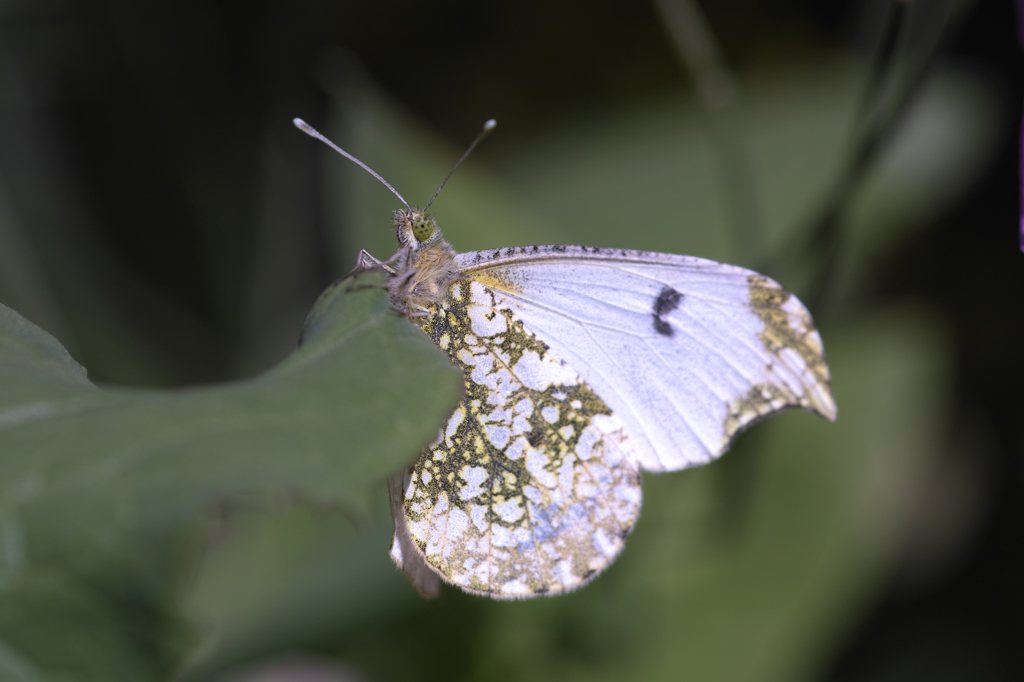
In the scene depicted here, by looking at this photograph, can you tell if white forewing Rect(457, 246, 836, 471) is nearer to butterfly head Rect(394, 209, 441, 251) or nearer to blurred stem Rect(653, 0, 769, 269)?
butterfly head Rect(394, 209, 441, 251)

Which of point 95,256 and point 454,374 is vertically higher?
point 454,374

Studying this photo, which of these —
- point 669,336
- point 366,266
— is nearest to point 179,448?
point 366,266

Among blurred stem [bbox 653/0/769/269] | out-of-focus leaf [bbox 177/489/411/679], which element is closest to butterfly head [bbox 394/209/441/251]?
out-of-focus leaf [bbox 177/489/411/679]

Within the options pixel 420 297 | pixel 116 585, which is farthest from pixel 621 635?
pixel 116 585

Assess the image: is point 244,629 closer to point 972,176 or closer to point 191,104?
point 191,104

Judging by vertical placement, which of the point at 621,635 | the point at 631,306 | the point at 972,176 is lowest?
the point at 621,635

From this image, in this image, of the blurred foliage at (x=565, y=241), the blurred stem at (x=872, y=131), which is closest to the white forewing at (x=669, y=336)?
the blurred stem at (x=872, y=131)

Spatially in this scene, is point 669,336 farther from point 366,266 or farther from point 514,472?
point 366,266

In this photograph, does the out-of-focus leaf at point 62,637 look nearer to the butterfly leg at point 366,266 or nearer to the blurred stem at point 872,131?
the butterfly leg at point 366,266
